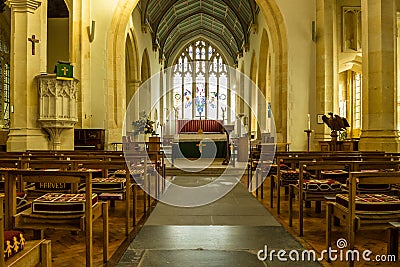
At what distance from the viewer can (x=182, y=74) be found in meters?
28.8

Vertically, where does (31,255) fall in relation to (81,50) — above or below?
below

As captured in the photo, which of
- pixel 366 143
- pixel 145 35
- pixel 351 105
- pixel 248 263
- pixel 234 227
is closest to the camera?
pixel 248 263

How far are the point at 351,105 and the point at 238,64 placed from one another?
11216mm

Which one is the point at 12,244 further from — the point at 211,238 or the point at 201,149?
the point at 201,149

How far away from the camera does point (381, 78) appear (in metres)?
8.08

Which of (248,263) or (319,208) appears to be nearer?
(248,263)

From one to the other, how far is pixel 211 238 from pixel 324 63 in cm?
872

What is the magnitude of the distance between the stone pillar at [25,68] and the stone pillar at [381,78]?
646cm

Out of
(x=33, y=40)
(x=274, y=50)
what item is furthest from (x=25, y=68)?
(x=274, y=50)

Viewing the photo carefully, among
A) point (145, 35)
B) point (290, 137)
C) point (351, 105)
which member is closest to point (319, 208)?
point (290, 137)

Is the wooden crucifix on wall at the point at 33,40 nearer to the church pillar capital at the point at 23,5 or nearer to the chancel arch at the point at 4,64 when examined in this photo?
the church pillar capital at the point at 23,5

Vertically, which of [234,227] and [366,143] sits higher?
[366,143]

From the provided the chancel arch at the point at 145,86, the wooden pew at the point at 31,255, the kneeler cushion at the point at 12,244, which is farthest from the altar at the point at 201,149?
the kneeler cushion at the point at 12,244

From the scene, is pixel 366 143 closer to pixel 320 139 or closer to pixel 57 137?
pixel 320 139
